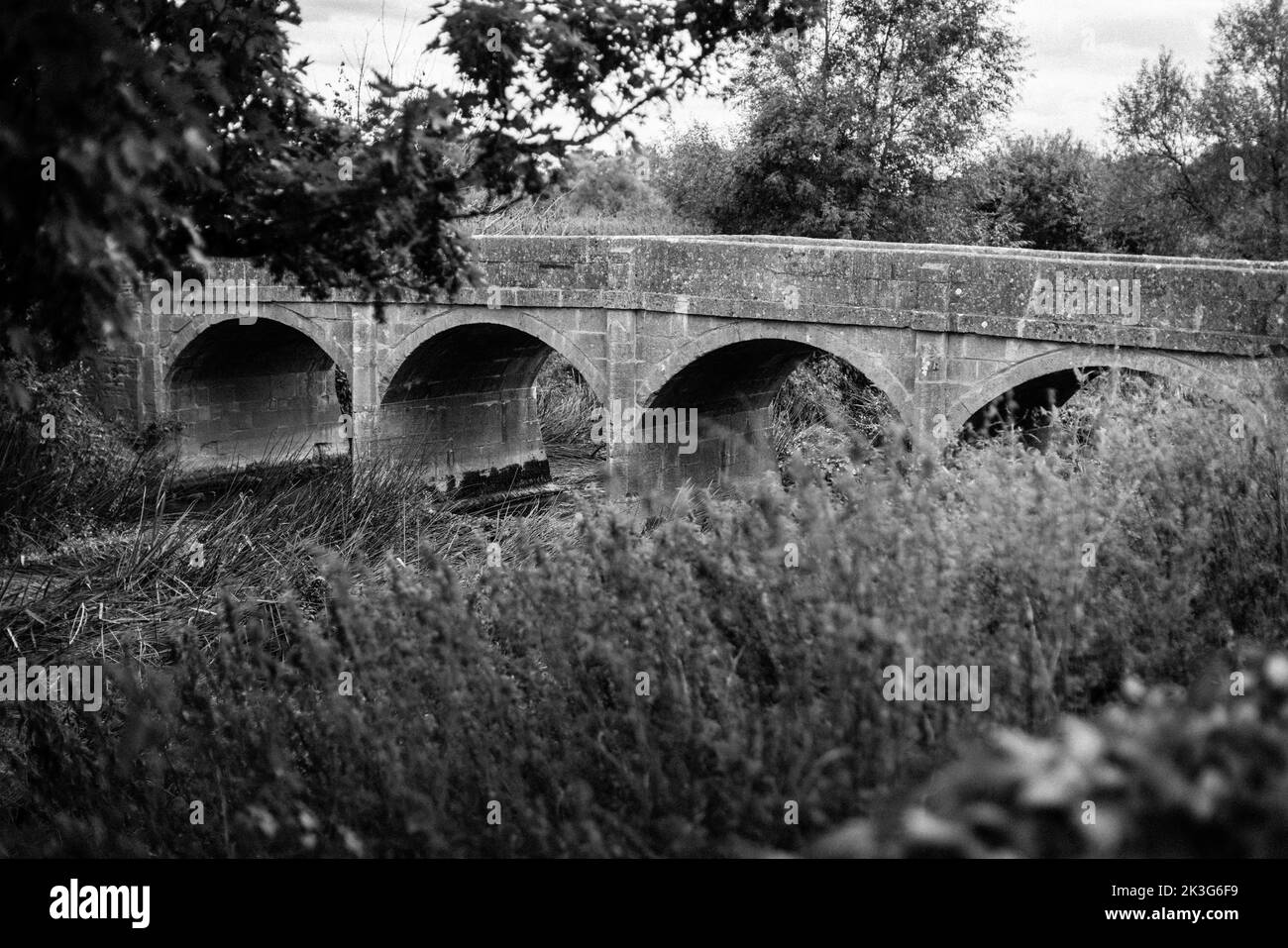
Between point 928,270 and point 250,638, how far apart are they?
716 cm

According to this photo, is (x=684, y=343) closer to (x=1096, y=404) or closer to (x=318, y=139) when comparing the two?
(x=1096, y=404)

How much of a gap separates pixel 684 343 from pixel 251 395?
9162mm

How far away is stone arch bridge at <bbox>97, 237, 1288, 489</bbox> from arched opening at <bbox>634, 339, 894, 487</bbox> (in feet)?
0.14

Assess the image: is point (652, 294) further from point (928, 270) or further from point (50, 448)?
point (50, 448)

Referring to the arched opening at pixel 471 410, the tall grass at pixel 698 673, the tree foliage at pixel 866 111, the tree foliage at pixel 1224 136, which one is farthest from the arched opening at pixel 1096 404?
the tree foliage at pixel 1224 136

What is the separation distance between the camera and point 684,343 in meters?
14.0

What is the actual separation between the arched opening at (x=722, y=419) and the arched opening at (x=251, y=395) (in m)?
5.66

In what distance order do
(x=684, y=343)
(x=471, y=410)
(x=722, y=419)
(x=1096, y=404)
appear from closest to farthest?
(x=1096, y=404) < (x=684, y=343) < (x=722, y=419) < (x=471, y=410)

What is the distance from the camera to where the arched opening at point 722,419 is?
47.8 feet

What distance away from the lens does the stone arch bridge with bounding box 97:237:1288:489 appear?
10586mm
